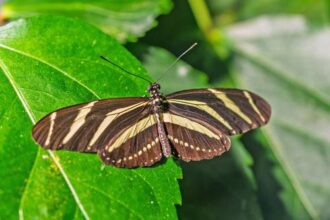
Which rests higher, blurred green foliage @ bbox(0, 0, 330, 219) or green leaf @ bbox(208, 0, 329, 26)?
green leaf @ bbox(208, 0, 329, 26)

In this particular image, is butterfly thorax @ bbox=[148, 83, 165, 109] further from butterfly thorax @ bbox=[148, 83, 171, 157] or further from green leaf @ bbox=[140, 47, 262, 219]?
green leaf @ bbox=[140, 47, 262, 219]

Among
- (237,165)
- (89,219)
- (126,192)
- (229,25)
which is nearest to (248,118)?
(237,165)

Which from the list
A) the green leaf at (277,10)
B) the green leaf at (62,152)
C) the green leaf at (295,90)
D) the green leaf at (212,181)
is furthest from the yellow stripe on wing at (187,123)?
the green leaf at (277,10)

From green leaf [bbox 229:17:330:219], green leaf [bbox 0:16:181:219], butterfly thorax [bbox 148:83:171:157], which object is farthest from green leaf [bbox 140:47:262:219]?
green leaf [bbox 0:16:181:219]

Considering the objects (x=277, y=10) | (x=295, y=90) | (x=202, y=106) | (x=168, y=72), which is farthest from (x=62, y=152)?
(x=277, y=10)

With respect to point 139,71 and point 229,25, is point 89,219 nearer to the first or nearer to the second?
point 139,71
